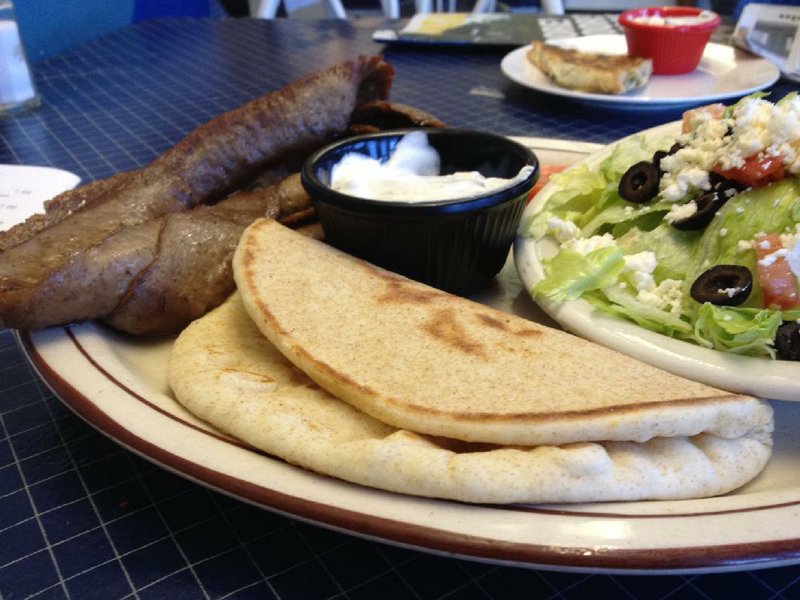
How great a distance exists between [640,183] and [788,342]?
2.59 feet

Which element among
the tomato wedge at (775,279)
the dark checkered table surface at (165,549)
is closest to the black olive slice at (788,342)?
the tomato wedge at (775,279)

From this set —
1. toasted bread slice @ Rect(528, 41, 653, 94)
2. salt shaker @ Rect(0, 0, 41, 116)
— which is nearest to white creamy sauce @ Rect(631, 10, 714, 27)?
toasted bread slice @ Rect(528, 41, 653, 94)

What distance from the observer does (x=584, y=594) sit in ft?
4.51

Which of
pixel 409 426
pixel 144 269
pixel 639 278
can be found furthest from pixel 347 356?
pixel 639 278

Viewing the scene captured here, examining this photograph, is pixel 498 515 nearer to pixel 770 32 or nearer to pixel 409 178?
pixel 409 178

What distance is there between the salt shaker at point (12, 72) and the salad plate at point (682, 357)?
3526mm

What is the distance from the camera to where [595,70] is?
12.7 feet

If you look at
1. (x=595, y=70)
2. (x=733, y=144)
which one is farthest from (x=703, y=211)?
(x=595, y=70)

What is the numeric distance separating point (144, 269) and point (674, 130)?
1.85 meters

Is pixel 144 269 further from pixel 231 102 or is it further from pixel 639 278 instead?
pixel 231 102

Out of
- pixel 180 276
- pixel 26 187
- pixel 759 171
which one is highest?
pixel 759 171

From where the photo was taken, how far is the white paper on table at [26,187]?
2906 millimetres

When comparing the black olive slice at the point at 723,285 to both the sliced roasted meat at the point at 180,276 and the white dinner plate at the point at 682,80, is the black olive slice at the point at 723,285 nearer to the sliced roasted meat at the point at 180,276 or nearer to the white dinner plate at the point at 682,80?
the sliced roasted meat at the point at 180,276

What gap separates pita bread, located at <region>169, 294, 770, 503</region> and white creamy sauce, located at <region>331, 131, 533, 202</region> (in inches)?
29.7
